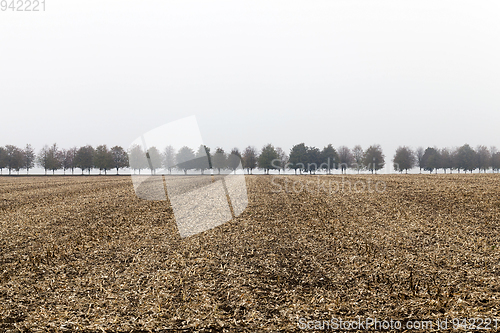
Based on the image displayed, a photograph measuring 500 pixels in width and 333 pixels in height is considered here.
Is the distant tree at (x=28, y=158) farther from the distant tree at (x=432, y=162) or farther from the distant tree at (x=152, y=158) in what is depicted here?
the distant tree at (x=432, y=162)

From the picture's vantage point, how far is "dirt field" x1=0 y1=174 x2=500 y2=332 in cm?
737

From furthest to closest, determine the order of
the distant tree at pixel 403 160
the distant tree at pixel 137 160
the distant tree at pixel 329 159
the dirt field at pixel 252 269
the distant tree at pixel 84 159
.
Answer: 1. the distant tree at pixel 329 159
2. the distant tree at pixel 84 159
3. the distant tree at pixel 403 160
4. the distant tree at pixel 137 160
5. the dirt field at pixel 252 269

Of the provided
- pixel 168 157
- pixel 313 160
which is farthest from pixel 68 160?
pixel 313 160

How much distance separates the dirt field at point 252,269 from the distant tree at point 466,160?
96.2 metres

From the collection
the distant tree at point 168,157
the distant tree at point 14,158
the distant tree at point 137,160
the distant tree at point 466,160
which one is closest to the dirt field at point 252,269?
the distant tree at point 137,160

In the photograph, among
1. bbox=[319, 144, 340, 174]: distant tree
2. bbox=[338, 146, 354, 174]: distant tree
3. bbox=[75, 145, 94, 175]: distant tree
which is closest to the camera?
bbox=[75, 145, 94, 175]: distant tree

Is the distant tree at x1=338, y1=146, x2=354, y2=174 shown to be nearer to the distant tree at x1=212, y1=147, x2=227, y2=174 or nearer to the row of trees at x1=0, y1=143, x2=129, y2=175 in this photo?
the distant tree at x1=212, y1=147, x2=227, y2=174

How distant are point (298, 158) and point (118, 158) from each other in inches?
2507

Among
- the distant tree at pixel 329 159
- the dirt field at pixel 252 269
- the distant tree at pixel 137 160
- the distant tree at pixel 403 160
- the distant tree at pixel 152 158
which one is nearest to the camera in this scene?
the dirt field at pixel 252 269

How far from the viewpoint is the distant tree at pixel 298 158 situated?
346ft

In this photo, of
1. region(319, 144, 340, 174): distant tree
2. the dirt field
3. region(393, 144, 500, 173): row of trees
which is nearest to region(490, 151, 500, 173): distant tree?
region(393, 144, 500, 173): row of trees

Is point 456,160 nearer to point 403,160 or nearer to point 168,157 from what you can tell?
point 403,160

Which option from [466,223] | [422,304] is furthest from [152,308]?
[466,223]

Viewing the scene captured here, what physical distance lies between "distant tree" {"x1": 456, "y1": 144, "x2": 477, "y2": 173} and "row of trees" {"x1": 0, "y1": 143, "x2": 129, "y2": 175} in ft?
366
